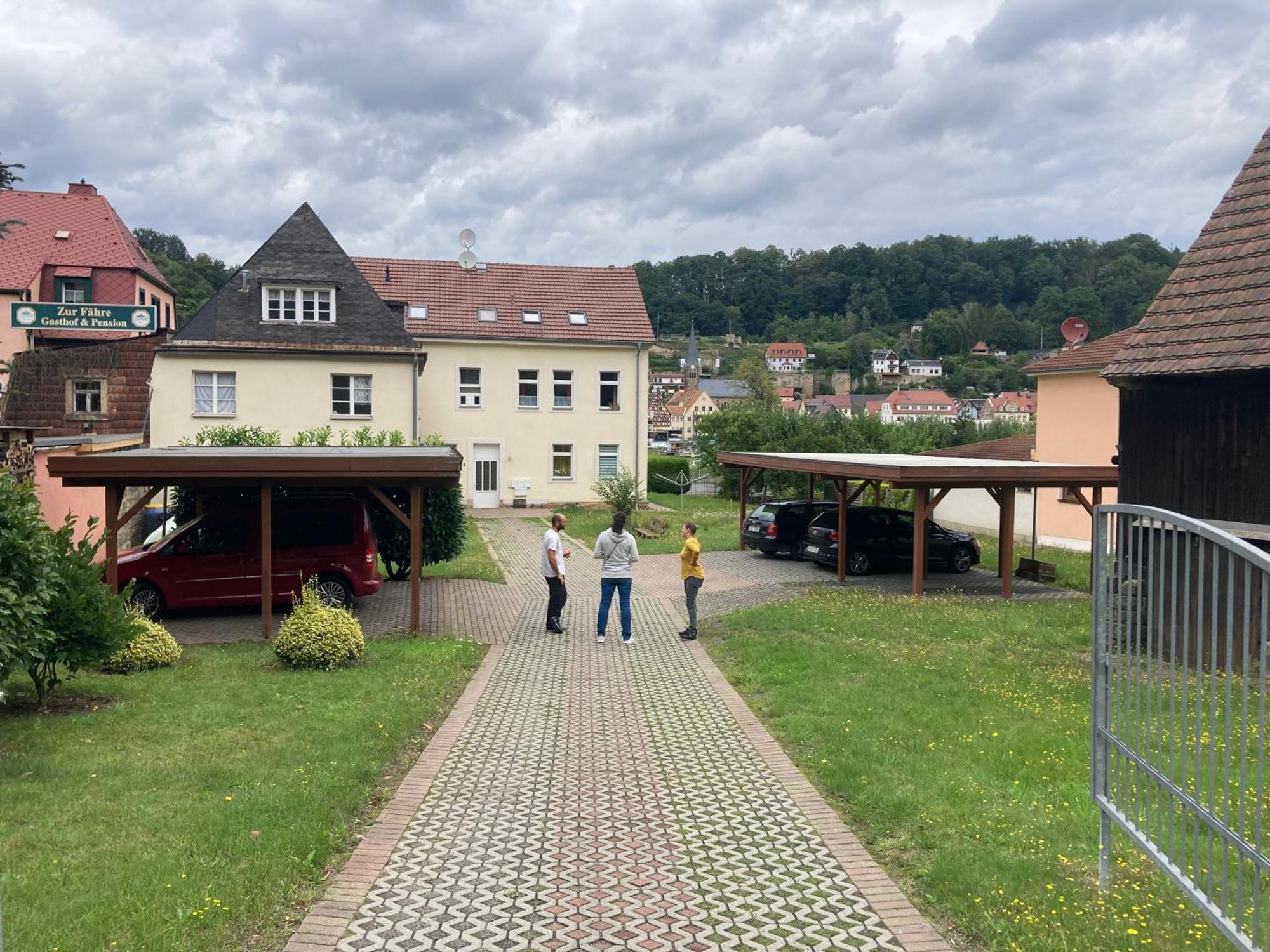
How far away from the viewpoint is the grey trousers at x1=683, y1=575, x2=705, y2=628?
15102 mm

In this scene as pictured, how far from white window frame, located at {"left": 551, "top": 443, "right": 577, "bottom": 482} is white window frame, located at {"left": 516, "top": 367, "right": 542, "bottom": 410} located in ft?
5.43

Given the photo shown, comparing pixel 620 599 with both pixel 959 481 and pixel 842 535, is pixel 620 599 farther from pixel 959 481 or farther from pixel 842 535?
pixel 842 535

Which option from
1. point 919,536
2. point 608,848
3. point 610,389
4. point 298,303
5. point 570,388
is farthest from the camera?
point 610,389

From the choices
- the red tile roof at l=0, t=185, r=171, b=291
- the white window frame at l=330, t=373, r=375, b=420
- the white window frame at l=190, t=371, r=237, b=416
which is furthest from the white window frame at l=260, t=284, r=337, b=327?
the red tile roof at l=0, t=185, r=171, b=291

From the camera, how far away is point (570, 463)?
41.0 metres

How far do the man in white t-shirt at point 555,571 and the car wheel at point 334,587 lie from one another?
327cm

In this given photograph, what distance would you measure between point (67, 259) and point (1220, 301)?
45.9m

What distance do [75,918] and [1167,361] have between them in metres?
13.7

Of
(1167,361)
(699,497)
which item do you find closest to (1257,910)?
(1167,361)

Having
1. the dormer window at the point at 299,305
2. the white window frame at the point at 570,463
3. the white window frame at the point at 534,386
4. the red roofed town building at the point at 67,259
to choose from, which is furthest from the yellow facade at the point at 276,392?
the red roofed town building at the point at 67,259

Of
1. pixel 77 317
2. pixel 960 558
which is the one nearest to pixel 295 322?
pixel 77 317

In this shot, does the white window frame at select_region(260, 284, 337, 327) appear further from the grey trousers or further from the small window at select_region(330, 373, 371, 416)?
the grey trousers

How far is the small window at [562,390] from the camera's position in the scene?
4078 centimetres

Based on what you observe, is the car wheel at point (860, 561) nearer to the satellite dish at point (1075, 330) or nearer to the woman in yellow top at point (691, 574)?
the woman in yellow top at point (691, 574)
